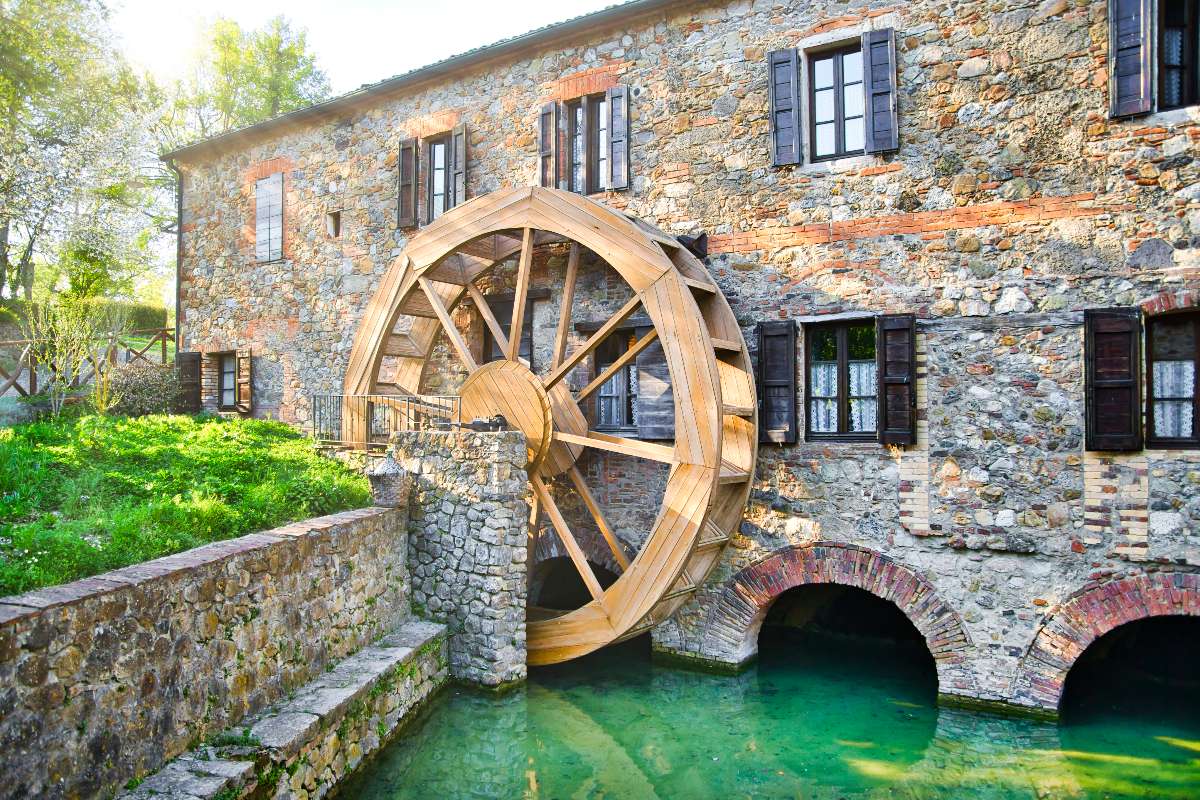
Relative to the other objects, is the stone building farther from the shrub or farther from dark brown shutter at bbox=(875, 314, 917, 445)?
the shrub

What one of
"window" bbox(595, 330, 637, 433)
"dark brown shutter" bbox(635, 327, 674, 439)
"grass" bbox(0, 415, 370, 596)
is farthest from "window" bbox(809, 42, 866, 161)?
"grass" bbox(0, 415, 370, 596)

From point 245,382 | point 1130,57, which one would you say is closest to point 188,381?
point 245,382

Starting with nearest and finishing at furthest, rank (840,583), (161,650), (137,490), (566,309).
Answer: (161,650) → (137,490) → (840,583) → (566,309)

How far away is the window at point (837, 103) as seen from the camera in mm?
6980

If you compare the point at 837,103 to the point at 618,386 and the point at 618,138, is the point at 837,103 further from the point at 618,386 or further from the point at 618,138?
the point at 618,386

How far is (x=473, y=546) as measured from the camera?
21.6 feet

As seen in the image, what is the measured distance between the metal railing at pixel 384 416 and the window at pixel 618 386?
1464 millimetres

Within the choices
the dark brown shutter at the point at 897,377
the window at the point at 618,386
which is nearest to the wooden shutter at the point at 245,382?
the window at the point at 618,386

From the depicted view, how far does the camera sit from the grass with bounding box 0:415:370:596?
4250mm

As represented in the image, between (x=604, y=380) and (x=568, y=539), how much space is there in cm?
144

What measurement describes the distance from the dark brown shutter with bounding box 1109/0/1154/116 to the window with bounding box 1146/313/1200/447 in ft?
5.13

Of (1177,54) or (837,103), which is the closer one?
(1177,54)

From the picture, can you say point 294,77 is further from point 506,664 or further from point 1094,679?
point 1094,679

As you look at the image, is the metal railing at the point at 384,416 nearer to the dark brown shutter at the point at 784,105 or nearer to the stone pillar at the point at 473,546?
the stone pillar at the point at 473,546
